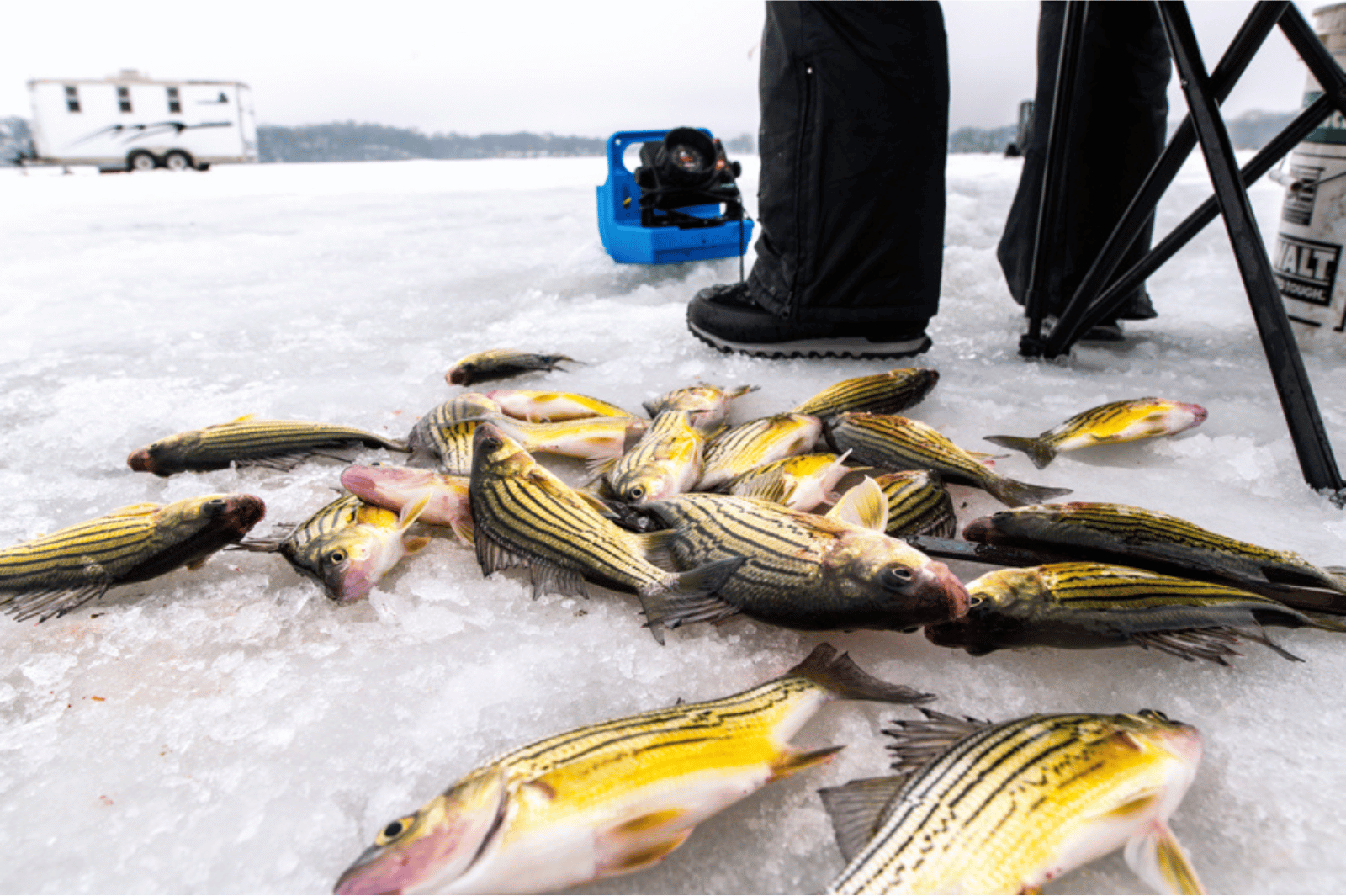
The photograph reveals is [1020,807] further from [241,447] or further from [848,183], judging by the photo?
[848,183]

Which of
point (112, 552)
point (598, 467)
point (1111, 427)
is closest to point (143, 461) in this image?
point (112, 552)

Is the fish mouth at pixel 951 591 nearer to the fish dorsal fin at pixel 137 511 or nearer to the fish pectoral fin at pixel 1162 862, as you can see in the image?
the fish pectoral fin at pixel 1162 862

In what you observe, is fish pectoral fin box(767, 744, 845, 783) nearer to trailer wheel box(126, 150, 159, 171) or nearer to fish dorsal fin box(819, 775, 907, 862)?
fish dorsal fin box(819, 775, 907, 862)

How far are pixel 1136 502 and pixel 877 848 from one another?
1.31 m

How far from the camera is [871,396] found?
2230mm

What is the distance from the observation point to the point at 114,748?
1.11 metres

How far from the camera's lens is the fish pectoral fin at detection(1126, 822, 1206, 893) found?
818 millimetres

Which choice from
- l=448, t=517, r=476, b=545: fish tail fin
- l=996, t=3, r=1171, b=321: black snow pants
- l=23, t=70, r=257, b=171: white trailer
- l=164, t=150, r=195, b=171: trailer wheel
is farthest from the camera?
l=164, t=150, r=195, b=171: trailer wheel

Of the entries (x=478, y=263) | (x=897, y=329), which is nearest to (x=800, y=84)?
(x=897, y=329)

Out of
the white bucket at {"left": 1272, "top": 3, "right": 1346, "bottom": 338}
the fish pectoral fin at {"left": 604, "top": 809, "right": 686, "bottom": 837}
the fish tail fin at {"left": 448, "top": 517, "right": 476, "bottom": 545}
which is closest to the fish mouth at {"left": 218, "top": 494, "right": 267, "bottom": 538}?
the fish tail fin at {"left": 448, "top": 517, "right": 476, "bottom": 545}

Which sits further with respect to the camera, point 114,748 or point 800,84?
point 800,84

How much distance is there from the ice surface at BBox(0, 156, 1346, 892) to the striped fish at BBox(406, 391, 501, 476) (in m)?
0.17

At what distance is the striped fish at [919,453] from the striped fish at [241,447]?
1.39 metres

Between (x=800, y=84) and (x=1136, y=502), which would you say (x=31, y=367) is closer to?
(x=800, y=84)
